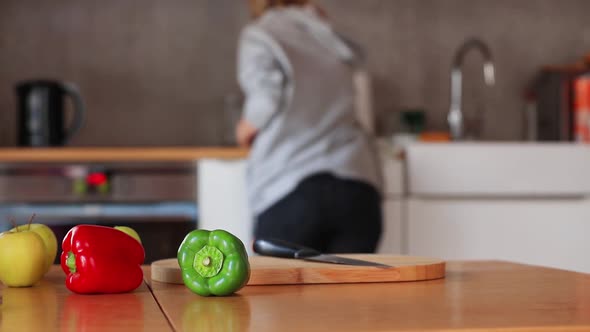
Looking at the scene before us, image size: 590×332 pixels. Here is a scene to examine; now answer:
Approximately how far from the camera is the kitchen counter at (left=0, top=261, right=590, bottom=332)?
0.69m

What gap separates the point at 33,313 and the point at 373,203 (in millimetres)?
1587

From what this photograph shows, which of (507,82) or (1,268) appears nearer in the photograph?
(1,268)

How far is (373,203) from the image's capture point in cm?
231

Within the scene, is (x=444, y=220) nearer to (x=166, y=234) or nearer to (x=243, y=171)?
(x=243, y=171)

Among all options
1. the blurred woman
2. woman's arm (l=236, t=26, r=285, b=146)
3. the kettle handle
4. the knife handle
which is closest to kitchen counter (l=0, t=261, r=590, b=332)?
the knife handle

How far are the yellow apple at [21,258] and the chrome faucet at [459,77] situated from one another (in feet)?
8.04

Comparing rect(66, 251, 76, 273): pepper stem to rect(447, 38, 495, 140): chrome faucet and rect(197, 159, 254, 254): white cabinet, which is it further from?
rect(447, 38, 495, 140): chrome faucet

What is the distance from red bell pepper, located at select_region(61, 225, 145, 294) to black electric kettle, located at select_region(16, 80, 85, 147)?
2.06m

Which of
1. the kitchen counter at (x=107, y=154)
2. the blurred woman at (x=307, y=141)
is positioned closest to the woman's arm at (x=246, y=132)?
the blurred woman at (x=307, y=141)

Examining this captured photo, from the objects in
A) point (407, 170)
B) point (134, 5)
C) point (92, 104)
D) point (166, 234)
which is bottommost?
point (166, 234)

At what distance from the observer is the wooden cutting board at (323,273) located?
1.01 metres

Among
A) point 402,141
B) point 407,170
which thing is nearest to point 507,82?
point 402,141

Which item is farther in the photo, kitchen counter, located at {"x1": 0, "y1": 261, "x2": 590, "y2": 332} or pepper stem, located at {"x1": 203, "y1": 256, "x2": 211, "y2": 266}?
pepper stem, located at {"x1": 203, "y1": 256, "x2": 211, "y2": 266}

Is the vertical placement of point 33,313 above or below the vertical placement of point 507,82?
below
